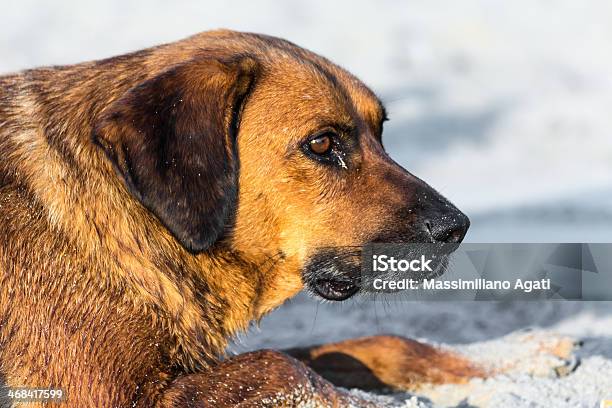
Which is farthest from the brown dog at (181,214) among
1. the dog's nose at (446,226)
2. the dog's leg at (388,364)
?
the dog's leg at (388,364)

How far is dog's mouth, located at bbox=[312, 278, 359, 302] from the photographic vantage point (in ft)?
13.8

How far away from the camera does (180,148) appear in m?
3.80

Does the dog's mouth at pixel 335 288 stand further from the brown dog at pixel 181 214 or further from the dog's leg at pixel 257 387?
the dog's leg at pixel 257 387

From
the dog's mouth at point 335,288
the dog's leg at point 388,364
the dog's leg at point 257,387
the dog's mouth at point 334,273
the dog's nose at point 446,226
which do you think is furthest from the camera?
the dog's leg at point 388,364

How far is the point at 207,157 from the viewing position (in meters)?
3.83

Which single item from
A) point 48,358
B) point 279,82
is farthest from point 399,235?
point 48,358

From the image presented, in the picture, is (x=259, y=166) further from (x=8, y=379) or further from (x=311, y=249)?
(x=8, y=379)

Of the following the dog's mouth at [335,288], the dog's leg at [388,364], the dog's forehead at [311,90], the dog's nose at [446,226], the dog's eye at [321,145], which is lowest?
the dog's leg at [388,364]

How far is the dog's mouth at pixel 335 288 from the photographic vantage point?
13.8ft

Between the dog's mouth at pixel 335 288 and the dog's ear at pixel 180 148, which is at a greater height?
the dog's ear at pixel 180 148

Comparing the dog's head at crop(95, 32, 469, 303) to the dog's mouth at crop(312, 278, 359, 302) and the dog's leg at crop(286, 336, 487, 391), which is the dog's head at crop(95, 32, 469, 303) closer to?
the dog's mouth at crop(312, 278, 359, 302)

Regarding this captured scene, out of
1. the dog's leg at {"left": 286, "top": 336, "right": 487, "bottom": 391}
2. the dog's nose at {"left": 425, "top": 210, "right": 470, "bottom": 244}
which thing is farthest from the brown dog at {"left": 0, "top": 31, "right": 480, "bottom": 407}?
the dog's leg at {"left": 286, "top": 336, "right": 487, "bottom": 391}

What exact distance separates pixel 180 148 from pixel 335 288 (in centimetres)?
91

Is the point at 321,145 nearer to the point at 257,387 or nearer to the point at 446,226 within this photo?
the point at 446,226
